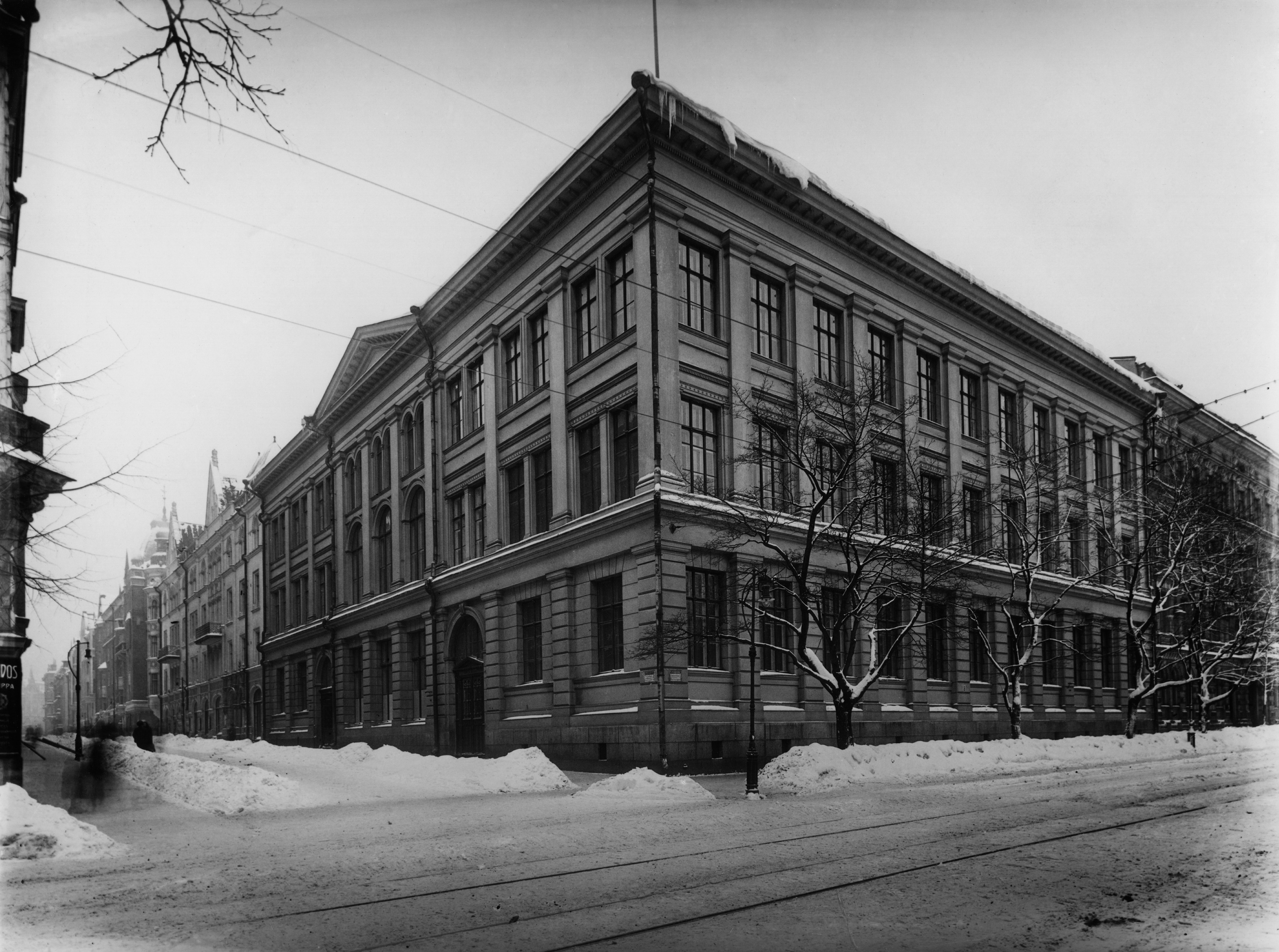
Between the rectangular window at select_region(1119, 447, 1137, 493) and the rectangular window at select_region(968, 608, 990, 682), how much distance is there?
439 inches

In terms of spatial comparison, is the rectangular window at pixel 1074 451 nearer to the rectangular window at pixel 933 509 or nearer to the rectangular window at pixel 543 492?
the rectangular window at pixel 933 509

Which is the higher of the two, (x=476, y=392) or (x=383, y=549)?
(x=476, y=392)

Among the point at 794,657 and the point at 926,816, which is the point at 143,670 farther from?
the point at 926,816

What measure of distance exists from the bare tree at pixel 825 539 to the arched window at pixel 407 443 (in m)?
18.3

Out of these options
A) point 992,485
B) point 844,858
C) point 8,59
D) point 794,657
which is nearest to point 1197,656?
point 992,485

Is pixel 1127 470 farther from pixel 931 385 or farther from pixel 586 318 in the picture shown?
pixel 586 318

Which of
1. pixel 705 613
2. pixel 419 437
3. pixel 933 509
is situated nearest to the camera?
pixel 705 613

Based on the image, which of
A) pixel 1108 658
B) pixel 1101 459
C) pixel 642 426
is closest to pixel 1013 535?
pixel 1101 459

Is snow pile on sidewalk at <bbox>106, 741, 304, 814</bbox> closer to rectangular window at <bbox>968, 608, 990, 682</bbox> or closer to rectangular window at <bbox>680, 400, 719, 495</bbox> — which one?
rectangular window at <bbox>680, 400, 719, 495</bbox>

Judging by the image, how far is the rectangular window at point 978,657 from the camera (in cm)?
3569

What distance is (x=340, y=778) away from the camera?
23.7m

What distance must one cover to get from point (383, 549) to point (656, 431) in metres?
23.1

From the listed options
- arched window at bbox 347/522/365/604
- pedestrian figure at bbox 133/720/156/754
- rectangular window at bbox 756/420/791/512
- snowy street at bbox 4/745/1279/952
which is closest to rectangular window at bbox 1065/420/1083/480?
rectangular window at bbox 756/420/791/512

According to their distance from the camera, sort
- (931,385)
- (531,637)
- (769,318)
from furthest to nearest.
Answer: (931,385)
(531,637)
(769,318)
